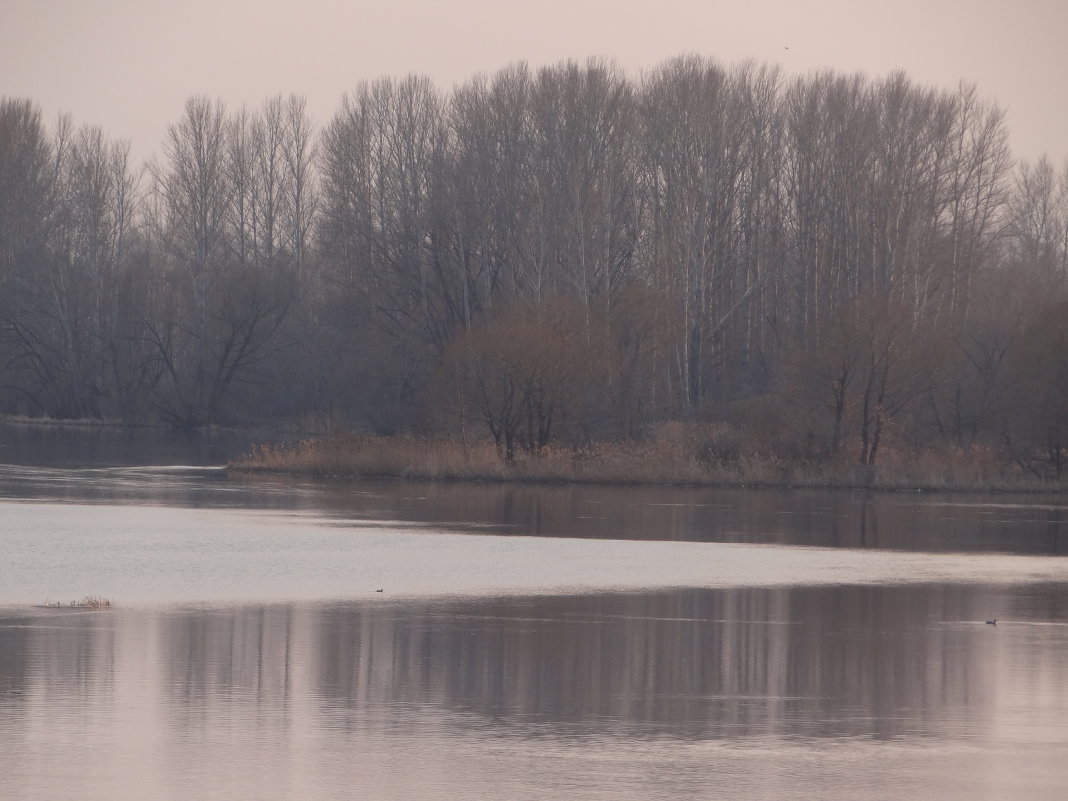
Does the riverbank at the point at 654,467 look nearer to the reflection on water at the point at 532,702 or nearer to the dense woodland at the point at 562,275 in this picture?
the dense woodland at the point at 562,275

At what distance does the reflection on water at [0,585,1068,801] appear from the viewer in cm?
934

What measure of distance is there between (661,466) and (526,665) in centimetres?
3149

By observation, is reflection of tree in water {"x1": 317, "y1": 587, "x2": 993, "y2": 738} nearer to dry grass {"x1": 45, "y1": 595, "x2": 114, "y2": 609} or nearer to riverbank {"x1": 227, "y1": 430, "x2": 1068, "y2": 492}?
dry grass {"x1": 45, "y1": 595, "x2": 114, "y2": 609}

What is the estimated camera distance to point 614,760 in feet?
32.2

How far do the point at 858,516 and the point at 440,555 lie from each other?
13.2m

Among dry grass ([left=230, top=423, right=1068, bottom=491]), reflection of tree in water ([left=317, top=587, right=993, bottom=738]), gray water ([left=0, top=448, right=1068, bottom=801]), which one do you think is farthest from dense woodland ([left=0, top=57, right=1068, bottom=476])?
reflection of tree in water ([left=317, top=587, right=993, bottom=738])

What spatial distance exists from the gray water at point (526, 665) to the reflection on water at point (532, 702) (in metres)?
0.03

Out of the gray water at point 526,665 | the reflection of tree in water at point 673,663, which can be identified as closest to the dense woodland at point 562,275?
the gray water at point 526,665

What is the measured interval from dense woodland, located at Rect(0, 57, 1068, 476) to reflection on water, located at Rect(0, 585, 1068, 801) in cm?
3076

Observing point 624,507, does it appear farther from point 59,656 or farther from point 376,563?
point 59,656

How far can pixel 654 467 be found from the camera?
44.5 metres

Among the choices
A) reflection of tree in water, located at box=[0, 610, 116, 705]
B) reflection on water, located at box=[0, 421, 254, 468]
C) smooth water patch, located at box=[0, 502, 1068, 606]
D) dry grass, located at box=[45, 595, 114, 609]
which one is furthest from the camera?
reflection on water, located at box=[0, 421, 254, 468]

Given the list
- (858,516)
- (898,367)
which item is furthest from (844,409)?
(858,516)

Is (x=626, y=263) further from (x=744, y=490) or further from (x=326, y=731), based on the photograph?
(x=326, y=731)
